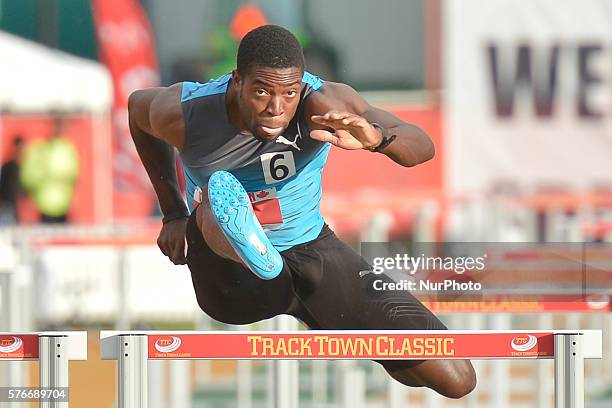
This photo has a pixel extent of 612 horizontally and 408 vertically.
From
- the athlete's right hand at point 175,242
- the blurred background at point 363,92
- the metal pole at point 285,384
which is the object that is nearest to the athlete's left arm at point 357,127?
the athlete's right hand at point 175,242

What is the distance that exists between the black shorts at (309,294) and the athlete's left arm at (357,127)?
645 millimetres

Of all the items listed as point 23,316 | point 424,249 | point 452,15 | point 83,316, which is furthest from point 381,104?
point 424,249

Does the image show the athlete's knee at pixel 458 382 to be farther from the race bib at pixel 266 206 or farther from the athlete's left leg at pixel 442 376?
the race bib at pixel 266 206

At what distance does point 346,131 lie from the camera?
467 centimetres

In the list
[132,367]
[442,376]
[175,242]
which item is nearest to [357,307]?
[442,376]

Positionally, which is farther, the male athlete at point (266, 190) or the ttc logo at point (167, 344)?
the male athlete at point (266, 190)

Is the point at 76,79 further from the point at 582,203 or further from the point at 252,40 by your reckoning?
the point at 252,40

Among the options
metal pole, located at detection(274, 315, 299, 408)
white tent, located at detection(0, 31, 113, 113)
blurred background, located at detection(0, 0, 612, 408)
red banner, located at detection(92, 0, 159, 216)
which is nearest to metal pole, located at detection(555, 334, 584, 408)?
metal pole, located at detection(274, 315, 299, 408)

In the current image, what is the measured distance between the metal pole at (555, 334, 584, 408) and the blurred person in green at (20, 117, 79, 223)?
397 inches

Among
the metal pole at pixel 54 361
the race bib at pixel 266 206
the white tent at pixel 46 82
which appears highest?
the white tent at pixel 46 82

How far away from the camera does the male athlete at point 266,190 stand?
4953 millimetres

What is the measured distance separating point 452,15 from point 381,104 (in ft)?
4.14

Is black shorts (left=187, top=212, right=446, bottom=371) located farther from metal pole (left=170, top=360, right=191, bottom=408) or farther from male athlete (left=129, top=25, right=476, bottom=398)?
metal pole (left=170, top=360, right=191, bottom=408)

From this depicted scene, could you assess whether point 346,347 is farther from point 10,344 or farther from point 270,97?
point 10,344
